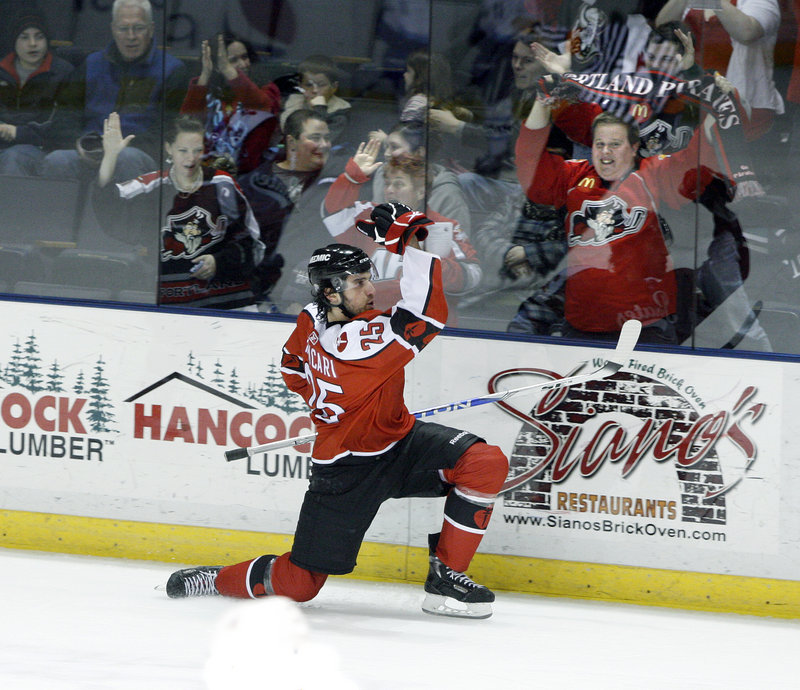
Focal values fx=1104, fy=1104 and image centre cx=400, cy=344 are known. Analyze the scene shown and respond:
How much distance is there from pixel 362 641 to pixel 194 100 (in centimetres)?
181

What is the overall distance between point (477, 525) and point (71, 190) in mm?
1785

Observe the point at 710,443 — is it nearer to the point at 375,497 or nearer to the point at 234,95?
the point at 375,497

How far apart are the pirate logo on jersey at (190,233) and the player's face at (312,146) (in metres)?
0.31

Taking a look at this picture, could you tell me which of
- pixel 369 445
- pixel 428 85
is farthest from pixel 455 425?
pixel 428 85

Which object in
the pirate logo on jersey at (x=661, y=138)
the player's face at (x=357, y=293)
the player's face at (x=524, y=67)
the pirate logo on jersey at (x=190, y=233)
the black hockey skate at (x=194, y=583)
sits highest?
the player's face at (x=524, y=67)

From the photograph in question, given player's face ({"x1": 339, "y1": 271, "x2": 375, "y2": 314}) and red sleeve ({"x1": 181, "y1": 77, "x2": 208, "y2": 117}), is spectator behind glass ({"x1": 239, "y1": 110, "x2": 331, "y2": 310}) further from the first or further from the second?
player's face ({"x1": 339, "y1": 271, "x2": 375, "y2": 314})

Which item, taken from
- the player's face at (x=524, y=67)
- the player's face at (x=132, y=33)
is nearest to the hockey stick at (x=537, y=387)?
the player's face at (x=524, y=67)

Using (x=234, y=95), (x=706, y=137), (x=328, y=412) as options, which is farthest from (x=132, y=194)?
(x=706, y=137)

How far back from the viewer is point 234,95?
3549 millimetres

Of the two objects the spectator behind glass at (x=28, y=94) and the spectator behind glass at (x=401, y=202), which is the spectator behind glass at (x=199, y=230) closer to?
the spectator behind glass at (x=401, y=202)

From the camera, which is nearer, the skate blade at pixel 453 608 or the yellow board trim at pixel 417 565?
the skate blade at pixel 453 608

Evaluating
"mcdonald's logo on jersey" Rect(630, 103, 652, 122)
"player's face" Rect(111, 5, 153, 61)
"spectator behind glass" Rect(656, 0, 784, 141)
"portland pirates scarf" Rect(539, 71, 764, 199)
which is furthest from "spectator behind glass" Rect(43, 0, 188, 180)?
"spectator behind glass" Rect(656, 0, 784, 141)

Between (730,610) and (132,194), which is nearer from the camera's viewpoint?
(730,610)

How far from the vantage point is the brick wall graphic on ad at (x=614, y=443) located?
3150mm
